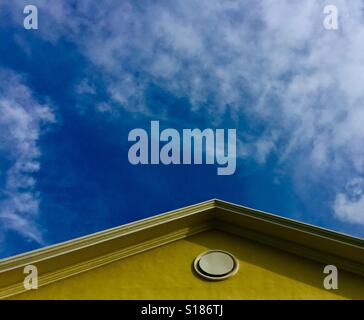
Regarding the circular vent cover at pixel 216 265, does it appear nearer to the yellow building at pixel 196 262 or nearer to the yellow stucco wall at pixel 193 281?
the yellow building at pixel 196 262

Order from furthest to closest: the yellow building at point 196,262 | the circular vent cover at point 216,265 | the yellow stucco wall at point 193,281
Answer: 1. the circular vent cover at point 216,265
2. the yellow building at point 196,262
3. the yellow stucco wall at point 193,281

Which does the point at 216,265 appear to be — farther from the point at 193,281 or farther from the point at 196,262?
the point at 193,281

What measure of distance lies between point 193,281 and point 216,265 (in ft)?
2.49

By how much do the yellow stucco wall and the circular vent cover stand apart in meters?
0.14

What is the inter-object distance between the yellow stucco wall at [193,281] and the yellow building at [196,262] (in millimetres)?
22

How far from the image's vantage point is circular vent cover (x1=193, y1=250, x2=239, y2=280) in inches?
403

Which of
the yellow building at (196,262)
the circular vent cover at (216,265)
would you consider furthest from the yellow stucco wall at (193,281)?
the circular vent cover at (216,265)

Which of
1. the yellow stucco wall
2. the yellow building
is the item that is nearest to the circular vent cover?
the yellow building

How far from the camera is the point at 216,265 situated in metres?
10.6

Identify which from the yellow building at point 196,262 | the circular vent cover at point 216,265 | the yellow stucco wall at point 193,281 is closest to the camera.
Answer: the yellow stucco wall at point 193,281

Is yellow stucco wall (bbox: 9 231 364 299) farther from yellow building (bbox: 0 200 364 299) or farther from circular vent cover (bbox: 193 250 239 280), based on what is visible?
circular vent cover (bbox: 193 250 239 280)

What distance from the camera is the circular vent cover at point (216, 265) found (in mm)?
10242

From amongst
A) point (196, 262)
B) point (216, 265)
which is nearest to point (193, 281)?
point (196, 262)
